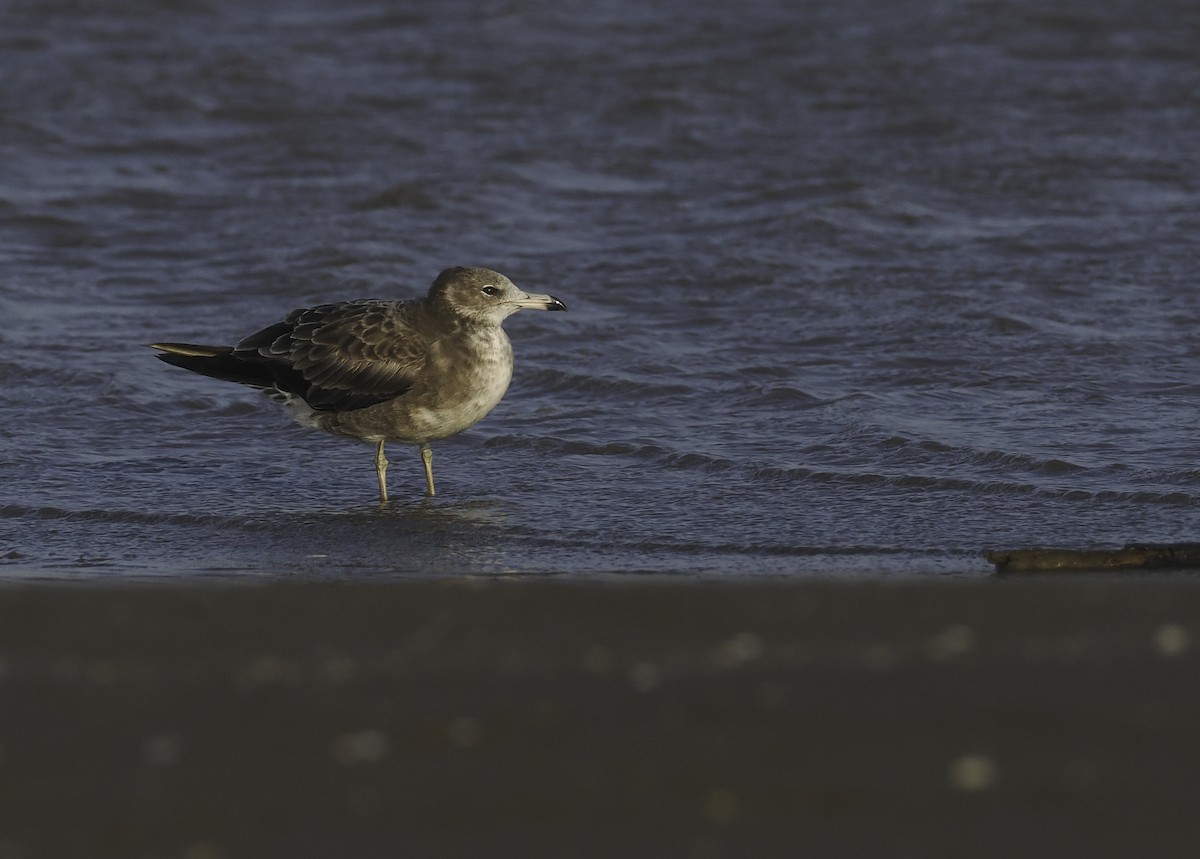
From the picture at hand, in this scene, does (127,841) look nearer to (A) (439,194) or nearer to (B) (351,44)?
(A) (439,194)

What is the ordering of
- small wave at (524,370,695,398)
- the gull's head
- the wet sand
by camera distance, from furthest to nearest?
small wave at (524,370,695,398) → the gull's head → the wet sand

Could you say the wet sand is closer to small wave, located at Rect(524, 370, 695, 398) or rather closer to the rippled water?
the rippled water

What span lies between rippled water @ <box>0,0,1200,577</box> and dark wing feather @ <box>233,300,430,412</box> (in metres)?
0.46

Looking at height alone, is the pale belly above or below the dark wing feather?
below

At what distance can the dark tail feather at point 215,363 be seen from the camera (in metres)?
8.16

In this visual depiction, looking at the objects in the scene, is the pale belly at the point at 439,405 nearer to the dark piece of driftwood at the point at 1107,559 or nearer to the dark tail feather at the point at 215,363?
the dark tail feather at the point at 215,363

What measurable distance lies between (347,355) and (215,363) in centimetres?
70

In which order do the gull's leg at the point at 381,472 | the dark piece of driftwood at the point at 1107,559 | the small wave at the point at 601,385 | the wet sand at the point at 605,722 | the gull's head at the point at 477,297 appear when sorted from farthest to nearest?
1. the small wave at the point at 601,385
2. the gull's head at the point at 477,297
3. the gull's leg at the point at 381,472
4. the dark piece of driftwood at the point at 1107,559
5. the wet sand at the point at 605,722

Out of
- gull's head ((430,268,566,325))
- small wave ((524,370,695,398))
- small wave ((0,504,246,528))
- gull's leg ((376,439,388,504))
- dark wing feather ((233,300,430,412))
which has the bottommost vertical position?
small wave ((524,370,695,398))

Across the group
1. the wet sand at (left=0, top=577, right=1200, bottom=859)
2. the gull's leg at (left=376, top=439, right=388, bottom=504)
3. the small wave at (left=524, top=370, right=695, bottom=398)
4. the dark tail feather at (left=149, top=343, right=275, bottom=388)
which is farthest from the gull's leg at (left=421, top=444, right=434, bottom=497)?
the wet sand at (left=0, top=577, right=1200, bottom=859)

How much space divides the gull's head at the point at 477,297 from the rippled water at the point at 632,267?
2.26 feet

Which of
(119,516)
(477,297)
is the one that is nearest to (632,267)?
(477,297)

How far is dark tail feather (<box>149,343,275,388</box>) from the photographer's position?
321 inches

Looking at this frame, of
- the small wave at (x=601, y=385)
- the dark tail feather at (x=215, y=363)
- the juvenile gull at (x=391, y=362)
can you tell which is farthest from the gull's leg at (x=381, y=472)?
the small wave at (x=601, y=385)
